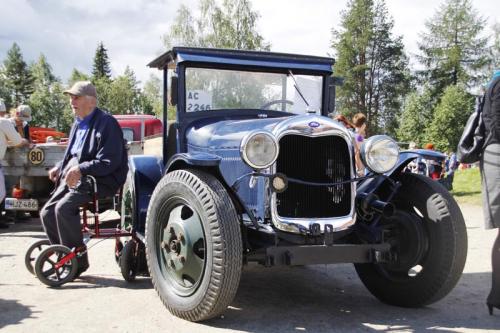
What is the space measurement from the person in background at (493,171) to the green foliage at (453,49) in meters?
45.8

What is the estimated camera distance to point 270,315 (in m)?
3.93

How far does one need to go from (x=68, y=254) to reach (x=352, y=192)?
2.56 meters

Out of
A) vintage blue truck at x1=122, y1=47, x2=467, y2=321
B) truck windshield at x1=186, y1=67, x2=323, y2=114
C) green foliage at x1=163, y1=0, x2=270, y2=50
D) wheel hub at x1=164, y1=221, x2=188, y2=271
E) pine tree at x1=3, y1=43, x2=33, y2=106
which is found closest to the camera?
vintage blue truck at x1=122, y1=47, x2=467, y2=321

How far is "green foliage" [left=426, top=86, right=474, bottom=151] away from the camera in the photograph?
39219 millimetres

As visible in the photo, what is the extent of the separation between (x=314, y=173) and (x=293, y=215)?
0.36 meters

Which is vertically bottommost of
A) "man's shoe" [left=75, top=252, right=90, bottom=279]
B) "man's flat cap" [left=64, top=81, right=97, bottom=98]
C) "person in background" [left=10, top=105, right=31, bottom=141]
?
"man's shoe" [left=75, top=252, right=90, bottom=279]

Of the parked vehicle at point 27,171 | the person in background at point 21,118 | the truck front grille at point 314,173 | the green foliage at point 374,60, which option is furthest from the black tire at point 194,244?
the green foliage at point 374,60

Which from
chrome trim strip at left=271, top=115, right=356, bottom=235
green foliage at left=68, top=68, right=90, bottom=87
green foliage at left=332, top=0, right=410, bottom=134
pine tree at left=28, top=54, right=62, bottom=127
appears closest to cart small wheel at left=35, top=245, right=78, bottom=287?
chrome trim strip at left=271, top=115, right=356, bottom=235

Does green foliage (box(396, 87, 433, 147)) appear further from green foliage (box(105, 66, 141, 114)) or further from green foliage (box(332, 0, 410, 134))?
green foliage (box(105, 66, 141, 114))

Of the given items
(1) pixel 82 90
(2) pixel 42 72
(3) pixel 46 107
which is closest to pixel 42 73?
(2) pixel 42 72

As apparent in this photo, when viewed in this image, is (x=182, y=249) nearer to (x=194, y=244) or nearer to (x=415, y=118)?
(x=194, y=244)

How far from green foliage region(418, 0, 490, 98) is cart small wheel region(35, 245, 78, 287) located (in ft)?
153

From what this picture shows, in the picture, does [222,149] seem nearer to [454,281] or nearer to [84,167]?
[84,167]

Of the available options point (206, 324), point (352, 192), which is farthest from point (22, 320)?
point (352, 192)
